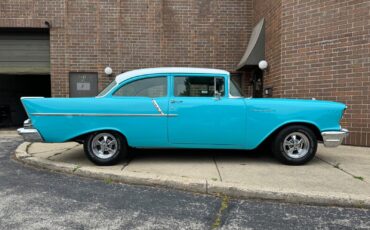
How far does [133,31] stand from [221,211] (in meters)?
8.59

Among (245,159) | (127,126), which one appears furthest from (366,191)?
(127,126)

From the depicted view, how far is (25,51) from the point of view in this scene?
1152 cm

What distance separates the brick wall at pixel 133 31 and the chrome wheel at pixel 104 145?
19.4 ft

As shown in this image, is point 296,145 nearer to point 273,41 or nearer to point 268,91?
point 268,91

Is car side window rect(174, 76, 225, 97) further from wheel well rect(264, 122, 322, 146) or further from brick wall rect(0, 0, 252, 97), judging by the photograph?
brick wall rect(0, 0, 252, 97)

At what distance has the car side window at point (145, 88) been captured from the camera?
5645mm

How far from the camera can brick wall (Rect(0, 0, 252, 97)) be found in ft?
36.1

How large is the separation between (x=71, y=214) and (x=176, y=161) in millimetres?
2505

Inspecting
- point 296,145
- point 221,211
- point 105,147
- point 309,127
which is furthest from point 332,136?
point 105,147

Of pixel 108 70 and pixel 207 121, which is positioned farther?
pixel 108 70

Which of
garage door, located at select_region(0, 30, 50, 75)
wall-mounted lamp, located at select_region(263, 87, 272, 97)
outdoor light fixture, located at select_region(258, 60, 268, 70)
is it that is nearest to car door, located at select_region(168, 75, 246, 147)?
wall-mounted lamp, located at select_region(263, 87, 272, 97)

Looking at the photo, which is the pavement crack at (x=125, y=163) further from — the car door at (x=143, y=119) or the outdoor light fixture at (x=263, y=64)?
the outdoor light fixture at (x=263, y=64)

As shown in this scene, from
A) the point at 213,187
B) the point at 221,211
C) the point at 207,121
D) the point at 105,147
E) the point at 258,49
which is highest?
the point at 258,49

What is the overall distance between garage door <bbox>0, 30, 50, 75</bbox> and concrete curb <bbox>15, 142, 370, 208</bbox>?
23.4 feet
